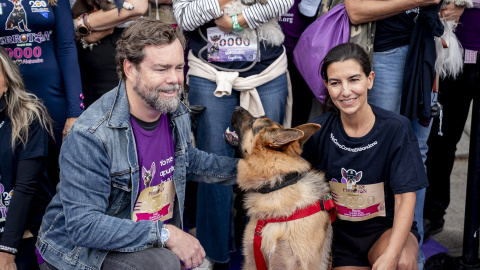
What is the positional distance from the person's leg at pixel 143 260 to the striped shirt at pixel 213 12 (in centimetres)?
155

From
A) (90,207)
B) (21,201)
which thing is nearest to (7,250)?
(21,201)

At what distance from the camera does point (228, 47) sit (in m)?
3.52

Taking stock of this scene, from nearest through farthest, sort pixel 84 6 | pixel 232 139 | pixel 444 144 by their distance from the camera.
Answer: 1. pixel 232 139
2. pixel 84 6
3. pixel 444 144

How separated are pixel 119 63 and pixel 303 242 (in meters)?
1.42

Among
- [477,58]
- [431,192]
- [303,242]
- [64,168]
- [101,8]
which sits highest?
[101,8]

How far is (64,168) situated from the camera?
2615mm

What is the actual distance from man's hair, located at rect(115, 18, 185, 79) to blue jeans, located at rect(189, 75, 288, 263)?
86cm

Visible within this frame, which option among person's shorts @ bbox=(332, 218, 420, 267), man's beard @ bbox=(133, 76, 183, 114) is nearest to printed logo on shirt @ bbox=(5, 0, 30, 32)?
man's beard @ bbox=(133, 76, 183, 114)

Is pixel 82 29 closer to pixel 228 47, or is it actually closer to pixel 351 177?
pixel 228 47

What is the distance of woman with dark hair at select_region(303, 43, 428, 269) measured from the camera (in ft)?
9.66

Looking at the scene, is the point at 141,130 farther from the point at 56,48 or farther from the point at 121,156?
the point at 56,48

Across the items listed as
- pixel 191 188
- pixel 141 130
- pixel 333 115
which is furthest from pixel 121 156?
pixel 191 188

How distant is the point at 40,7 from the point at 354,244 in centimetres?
247

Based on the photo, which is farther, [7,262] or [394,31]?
[394,31]
